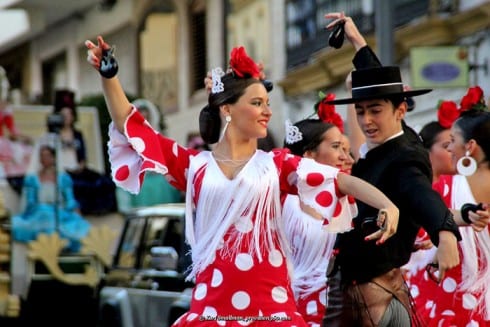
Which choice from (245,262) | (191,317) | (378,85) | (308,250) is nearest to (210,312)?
(191,317)

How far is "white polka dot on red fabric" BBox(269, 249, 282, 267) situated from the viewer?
5875 mm

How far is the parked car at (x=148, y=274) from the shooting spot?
11383 millimetres

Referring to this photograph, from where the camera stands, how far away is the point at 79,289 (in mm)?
16234

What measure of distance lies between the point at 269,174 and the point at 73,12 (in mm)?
30847

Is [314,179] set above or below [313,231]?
above

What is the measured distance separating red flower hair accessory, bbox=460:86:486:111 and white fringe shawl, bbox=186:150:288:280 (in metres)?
1.91

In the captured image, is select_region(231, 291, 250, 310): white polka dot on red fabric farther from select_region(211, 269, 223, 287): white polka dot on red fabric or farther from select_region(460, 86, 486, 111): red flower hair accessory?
select_region(460, 86, 486, 111): red flower hair accessory

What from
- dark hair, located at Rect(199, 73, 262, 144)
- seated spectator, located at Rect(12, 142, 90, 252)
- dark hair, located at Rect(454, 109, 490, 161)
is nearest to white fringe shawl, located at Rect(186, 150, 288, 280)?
dark hair, located at Rect(199, 73, 262, 144)

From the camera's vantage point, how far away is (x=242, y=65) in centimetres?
612

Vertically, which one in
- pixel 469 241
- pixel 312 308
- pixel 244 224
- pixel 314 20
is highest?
pixel 314 20

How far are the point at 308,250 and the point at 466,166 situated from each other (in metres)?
0.99

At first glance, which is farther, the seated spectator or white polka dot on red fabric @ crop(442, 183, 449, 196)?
the seated spectator

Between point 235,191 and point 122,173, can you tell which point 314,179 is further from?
point 122,173

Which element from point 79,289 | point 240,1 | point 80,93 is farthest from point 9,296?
point 80,93
